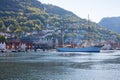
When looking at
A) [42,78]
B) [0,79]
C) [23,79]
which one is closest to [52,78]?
[42,78]

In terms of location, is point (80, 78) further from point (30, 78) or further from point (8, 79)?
point (8, 79)

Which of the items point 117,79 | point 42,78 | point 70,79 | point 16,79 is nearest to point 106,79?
point 117,79

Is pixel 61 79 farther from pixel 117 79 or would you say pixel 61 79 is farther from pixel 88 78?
pixel 117 79

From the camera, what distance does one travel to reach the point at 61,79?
6469 cm

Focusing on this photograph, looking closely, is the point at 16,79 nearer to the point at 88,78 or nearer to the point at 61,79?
the point at 61,79

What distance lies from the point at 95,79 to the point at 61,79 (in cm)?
682

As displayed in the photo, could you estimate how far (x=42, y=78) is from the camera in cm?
6619

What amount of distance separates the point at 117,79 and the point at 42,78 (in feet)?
49.8

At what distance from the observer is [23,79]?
64.2 m

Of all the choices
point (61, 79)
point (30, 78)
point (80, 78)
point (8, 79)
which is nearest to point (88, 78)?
point (80, 78)

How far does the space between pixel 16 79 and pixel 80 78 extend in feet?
43.1

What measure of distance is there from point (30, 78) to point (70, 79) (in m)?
8.20

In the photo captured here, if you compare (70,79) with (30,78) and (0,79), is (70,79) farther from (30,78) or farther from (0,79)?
(0,79)

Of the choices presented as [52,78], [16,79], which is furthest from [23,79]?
[52,78]
